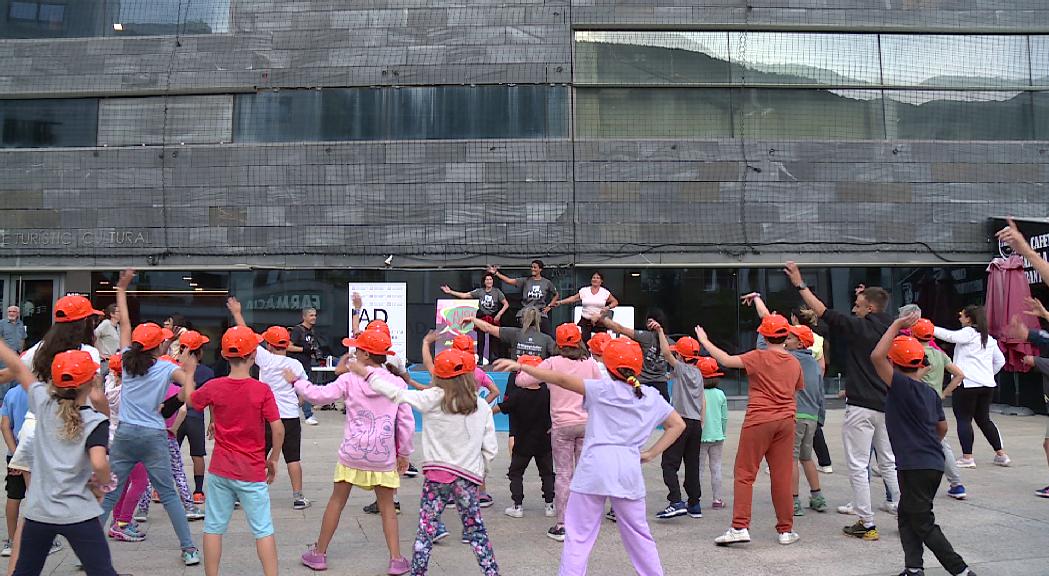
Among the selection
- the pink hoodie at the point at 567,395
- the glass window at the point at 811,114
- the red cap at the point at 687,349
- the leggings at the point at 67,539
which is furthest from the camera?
the glass window at the point at 811,114

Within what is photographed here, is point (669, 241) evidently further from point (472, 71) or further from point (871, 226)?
point (472, 71)

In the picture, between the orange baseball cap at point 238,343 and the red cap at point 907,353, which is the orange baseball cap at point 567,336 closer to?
the red cap at point 907,353

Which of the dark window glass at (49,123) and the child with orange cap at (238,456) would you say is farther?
the dark window glass at (49,123)

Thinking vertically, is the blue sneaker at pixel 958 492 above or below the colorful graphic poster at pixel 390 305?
below

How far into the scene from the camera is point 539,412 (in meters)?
7.49

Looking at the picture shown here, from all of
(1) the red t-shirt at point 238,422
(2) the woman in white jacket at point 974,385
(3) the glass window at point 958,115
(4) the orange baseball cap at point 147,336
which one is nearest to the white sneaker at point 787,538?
(1) the red t-shirt at point 238,422

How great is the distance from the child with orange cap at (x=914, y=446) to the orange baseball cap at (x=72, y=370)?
16.4 feet

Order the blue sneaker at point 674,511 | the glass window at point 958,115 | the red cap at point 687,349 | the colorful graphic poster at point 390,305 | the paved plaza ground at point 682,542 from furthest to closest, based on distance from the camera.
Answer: the glass window at point 958,115, the colorful graphic poster at point 390,305, the red cap at point 687,349, the blue sneaker at point 674,511, the paved plaza ground at point 682,542

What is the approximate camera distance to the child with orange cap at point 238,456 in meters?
5.22

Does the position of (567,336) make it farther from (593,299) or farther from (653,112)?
(653,112)

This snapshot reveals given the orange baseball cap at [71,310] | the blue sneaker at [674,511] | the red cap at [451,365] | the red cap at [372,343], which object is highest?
the orange baseball cap at [71,310]

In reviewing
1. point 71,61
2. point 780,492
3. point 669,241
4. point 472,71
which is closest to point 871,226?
point 669,241

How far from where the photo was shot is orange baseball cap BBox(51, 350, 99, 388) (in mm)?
4473

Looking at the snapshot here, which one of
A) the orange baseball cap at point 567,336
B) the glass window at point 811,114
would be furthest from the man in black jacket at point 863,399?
the glass window at point 811,114
